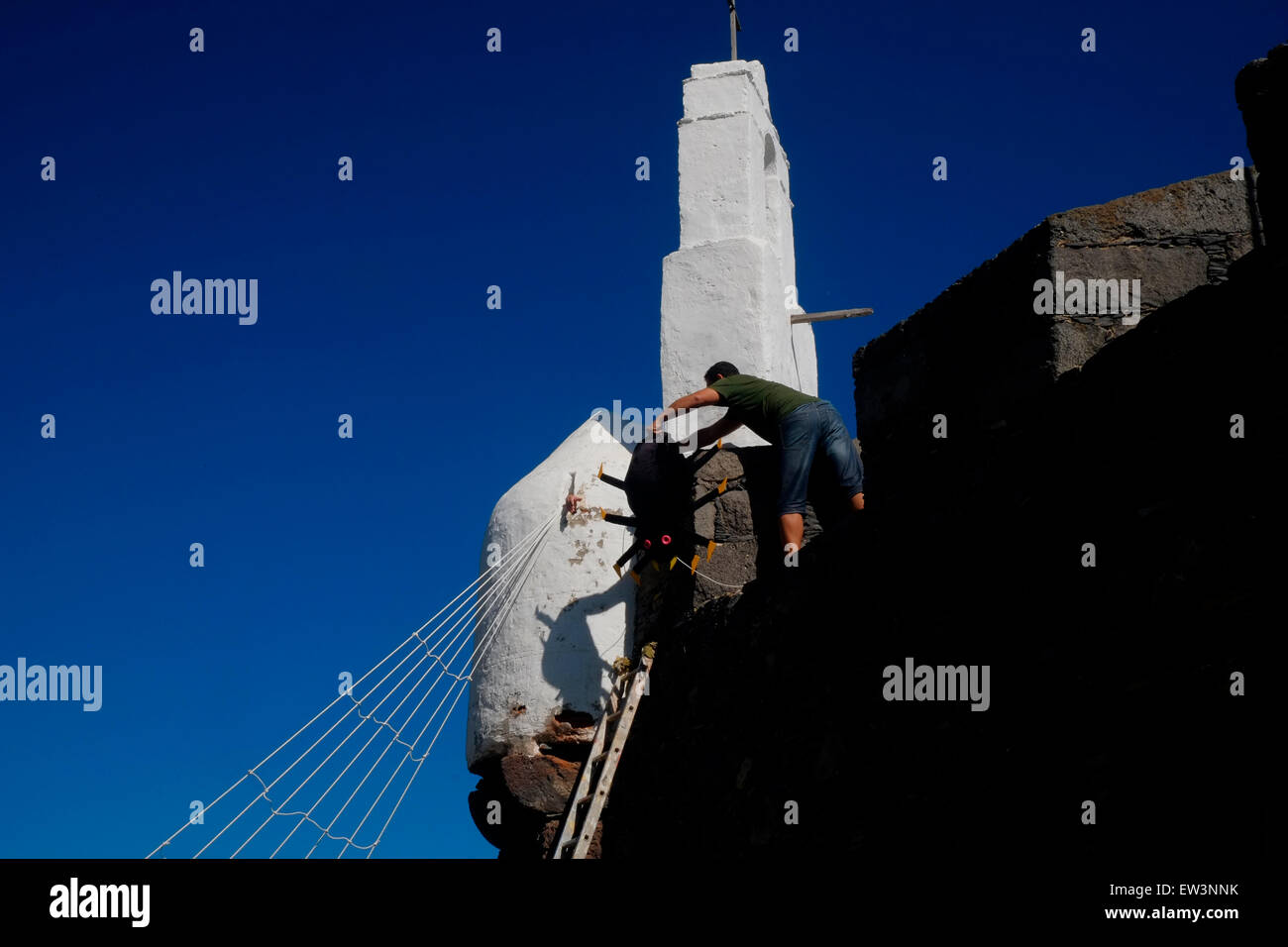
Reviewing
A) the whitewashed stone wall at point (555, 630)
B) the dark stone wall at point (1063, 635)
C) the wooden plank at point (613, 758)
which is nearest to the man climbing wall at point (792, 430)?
the dark stone wall at point (1063, 635)

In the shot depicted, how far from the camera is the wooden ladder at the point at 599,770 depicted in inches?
250

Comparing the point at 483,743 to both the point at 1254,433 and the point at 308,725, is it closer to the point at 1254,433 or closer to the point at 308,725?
the point at 308,725

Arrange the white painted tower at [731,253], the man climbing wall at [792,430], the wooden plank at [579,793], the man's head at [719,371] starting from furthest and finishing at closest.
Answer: the white painted tower at [731,253] < the man's head at [719,371] < the wooden plank at [579,793] < the man climbing wall at [792,430]

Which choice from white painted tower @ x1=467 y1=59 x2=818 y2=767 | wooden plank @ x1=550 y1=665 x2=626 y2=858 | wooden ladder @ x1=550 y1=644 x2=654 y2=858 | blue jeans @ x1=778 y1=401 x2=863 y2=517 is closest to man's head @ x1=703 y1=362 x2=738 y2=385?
blue jeans @ x1=778 y1=401 x2=863 y2=517

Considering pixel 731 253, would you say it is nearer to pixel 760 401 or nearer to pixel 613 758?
pixel 760 401

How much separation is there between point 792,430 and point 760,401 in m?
0.27

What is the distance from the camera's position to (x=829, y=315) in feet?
31.3

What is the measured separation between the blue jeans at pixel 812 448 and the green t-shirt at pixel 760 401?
2.4 inches

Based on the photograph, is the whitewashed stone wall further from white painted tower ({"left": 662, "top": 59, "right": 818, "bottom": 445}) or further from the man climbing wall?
the man climbing wall

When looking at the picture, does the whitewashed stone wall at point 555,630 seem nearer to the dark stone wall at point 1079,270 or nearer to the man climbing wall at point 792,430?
the man climbing wall at point 792,430

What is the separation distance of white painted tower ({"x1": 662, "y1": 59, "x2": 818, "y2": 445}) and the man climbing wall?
1.72 meters

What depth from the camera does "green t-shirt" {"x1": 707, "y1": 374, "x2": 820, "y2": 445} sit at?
6.21 metres
